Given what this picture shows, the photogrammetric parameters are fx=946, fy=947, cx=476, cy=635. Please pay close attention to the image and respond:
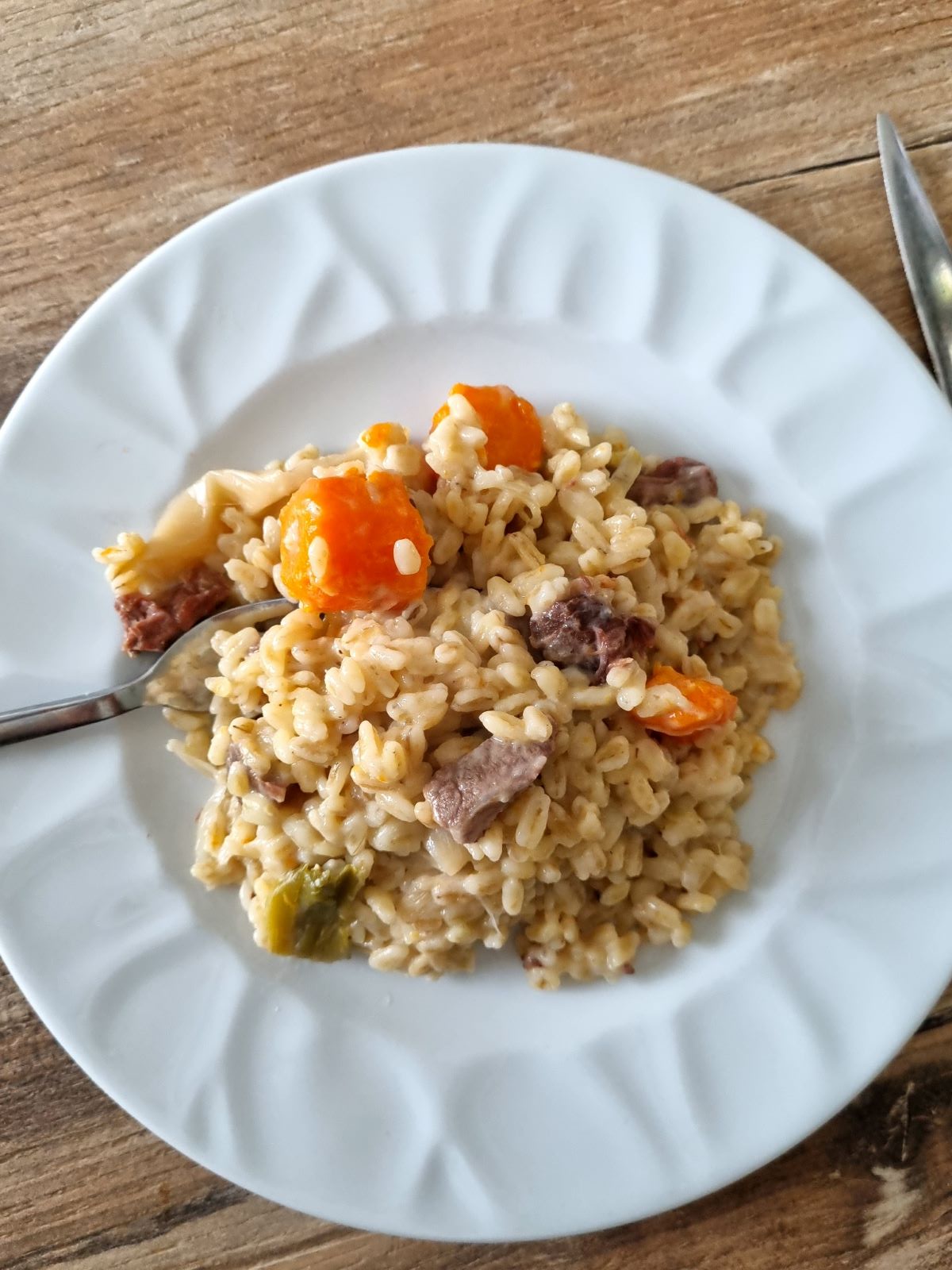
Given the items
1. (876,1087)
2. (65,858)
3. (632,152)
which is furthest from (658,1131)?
(632,152)

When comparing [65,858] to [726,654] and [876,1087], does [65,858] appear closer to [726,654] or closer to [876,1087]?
[726,654]

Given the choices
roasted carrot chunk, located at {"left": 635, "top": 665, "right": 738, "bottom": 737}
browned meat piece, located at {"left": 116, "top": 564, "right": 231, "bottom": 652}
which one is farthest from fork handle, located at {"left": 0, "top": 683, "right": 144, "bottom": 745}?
roasted carrot chunk, located at {"left": 635, "top": 665, "right": 738, "bottom": 737}

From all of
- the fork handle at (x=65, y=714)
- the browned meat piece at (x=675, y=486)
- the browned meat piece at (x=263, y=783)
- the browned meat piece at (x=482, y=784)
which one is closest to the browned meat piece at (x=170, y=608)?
the fork handle at (x=65, y=714)

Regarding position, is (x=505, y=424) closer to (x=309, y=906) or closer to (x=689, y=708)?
(x=689, y=708)

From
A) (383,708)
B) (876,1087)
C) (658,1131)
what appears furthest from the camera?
(876,1087)

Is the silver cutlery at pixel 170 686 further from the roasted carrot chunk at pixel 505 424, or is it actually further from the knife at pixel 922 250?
the knife at pixel 922 250

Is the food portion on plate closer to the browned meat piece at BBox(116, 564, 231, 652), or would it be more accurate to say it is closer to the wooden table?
the browned meat piece at BBox(116, 564, 231, 652)

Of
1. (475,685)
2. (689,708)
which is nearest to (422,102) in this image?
(475,685)
